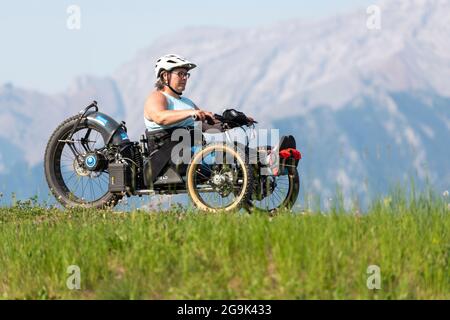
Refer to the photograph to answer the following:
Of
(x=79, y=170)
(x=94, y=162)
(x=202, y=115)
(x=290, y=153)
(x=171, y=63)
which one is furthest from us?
(x=79, y=170)

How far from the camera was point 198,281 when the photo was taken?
8133 millimetres

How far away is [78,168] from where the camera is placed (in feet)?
46.7

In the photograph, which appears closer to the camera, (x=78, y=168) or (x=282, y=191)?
(x=282, y=191)

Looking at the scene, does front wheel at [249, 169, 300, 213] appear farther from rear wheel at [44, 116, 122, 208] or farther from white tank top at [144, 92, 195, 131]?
rear wheel at [44, 116, 122, 208]

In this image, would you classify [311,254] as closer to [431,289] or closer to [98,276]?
[431,289]

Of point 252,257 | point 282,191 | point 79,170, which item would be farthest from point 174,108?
point 252,257

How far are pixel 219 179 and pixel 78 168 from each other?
3.04 m

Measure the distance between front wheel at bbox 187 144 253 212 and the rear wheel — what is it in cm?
197

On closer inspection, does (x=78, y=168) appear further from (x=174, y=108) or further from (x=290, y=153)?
(x=290, y=153)

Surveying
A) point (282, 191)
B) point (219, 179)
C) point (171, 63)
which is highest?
point (171, 63)

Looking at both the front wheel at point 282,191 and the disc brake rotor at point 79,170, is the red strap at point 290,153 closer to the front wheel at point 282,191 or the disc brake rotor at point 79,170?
the front wheel at point 282,191

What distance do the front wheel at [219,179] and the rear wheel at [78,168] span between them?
1.97 meters
